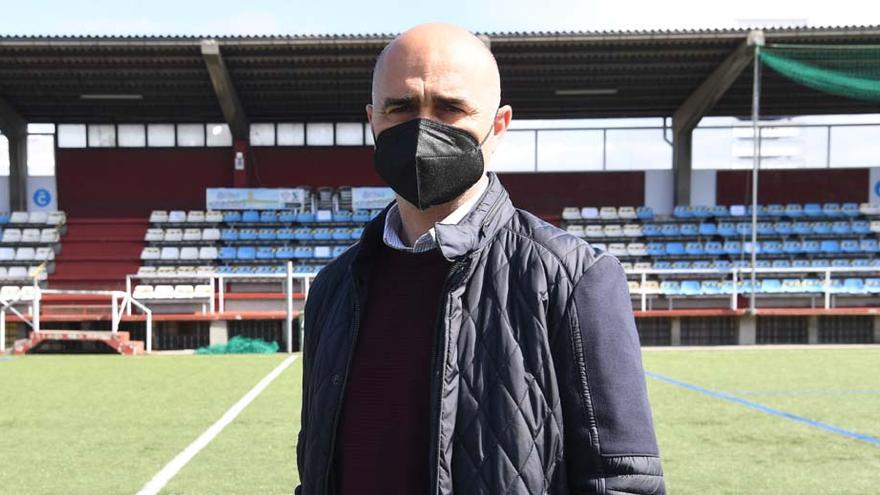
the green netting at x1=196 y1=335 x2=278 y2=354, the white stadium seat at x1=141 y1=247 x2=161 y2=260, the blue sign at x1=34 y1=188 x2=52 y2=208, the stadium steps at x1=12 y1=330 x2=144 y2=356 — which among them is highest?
the blue sign at x1=34 y1=188 x2=52 y2=208

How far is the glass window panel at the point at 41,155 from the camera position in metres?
21.6

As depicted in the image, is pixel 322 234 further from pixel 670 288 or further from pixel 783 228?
pixel 783 228

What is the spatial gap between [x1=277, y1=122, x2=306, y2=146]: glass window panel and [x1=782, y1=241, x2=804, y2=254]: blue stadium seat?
13.8 metres

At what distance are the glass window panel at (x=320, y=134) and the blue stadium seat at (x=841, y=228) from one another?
47.4 feet

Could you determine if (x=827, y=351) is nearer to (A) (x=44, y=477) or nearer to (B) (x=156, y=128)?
(A) (x=44, y=477)

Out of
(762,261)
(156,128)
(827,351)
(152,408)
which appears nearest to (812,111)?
(762,261)

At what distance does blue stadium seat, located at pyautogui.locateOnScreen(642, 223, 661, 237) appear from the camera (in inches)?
804

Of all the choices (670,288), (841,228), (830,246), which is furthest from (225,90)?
(841,228)

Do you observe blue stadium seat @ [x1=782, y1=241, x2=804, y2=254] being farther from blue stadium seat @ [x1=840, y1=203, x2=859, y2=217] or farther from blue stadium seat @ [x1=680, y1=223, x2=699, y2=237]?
blue stadium seat @ [x1=840, y1=203, x2=859, y2=217]

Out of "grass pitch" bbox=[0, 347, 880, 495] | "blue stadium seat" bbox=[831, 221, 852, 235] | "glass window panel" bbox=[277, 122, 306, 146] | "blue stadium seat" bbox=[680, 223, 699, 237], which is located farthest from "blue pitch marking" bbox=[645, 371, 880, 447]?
"glass window panel" bbox=[277, 122, 306, 146]

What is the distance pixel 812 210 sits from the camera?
21.2m

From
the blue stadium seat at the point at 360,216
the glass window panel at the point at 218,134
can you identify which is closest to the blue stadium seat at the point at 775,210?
the blue stadium seat at the point at 360,216

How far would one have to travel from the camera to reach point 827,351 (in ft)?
40.2

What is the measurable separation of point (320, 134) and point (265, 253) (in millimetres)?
4500
